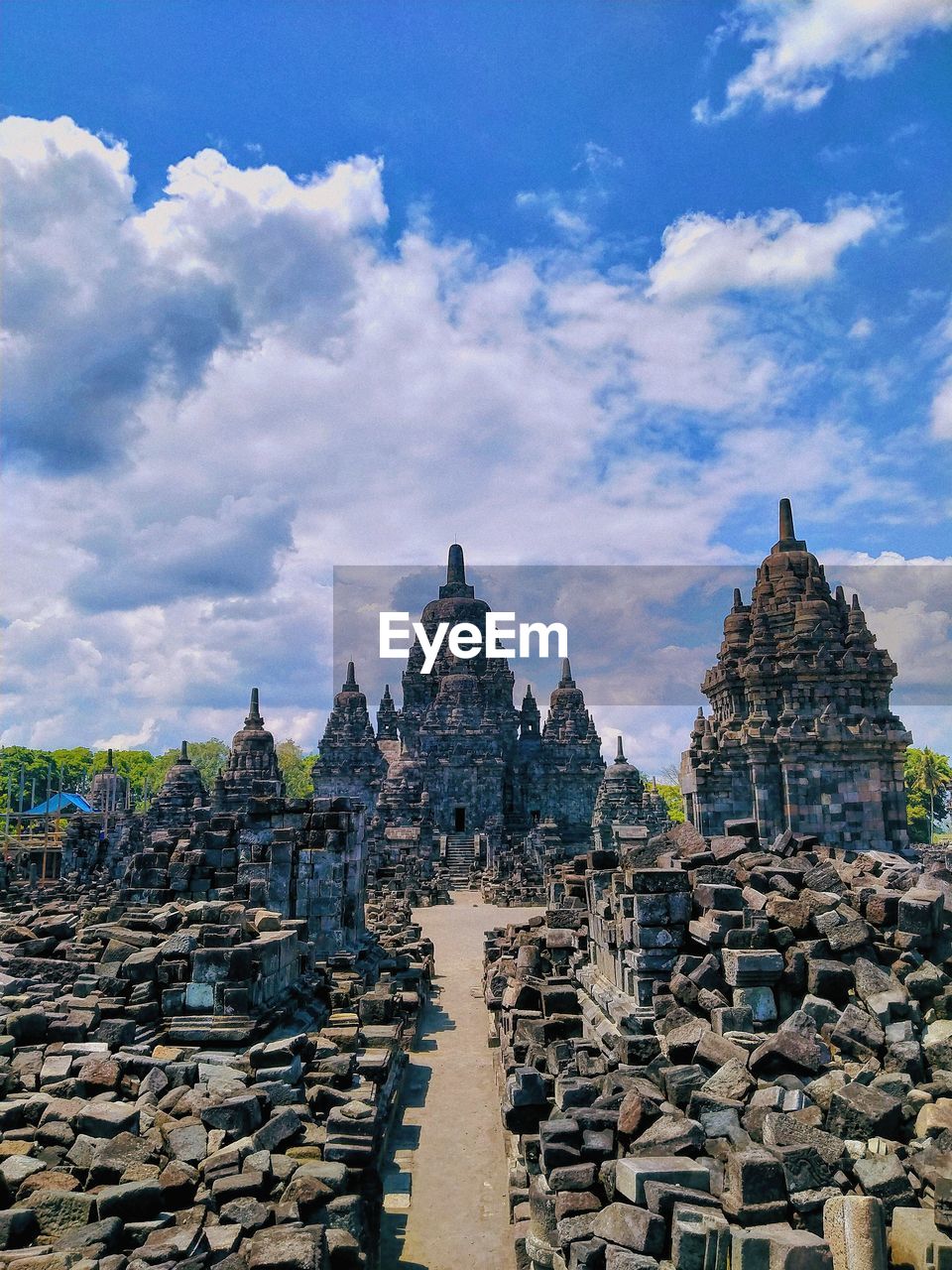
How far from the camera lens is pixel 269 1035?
27.5 ft

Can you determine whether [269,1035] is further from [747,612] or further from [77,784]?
[77,784]

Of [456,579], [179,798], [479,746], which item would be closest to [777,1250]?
[179,798]

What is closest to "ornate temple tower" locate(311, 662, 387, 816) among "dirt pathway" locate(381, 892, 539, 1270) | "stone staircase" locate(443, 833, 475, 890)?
"stone staircase" locate(443, 833, 475, 890)

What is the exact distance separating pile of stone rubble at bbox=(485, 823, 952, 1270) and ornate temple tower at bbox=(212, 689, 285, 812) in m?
33.3

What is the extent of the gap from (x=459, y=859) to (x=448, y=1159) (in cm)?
3006

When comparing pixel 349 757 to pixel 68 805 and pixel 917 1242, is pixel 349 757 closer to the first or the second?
pixel 68 805

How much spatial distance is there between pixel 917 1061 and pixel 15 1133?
580 cm

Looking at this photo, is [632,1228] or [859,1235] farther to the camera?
[632,1228]

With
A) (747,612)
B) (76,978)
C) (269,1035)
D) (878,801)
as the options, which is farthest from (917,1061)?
(747,612)

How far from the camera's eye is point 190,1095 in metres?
6.05

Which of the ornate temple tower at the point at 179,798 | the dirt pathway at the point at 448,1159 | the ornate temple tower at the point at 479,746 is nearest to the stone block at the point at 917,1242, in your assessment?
the dirt pathway at the point at 448,1159

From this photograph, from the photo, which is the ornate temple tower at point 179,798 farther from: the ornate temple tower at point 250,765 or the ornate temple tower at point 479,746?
the ornate temple tower at point 479,746

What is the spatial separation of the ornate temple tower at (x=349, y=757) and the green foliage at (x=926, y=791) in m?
32.8

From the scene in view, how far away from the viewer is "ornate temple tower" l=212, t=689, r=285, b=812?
135ft
